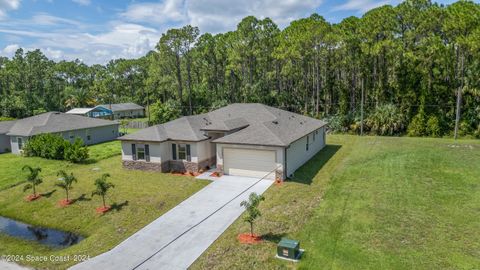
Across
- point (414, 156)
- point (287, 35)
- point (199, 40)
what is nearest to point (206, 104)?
point (199, 40)

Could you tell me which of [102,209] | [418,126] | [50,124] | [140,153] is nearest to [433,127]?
[418,126]

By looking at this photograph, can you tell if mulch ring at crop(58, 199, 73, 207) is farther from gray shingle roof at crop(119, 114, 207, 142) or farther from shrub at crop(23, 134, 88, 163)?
shrub at crop(23, 134, 88, 163)

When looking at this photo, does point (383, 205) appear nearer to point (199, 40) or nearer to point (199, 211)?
point (199, 211)

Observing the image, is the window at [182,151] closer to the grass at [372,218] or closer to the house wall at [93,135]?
the grass at [372,218]

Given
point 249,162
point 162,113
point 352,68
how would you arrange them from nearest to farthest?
1. point 249,162
2. point 352,68
3. point 162,113

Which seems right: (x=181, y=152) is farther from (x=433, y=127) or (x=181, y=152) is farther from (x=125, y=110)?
(x=125, y=110)

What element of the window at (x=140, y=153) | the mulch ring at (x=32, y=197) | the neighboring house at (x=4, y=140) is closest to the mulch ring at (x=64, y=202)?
the mulch ring at (x=32, y=197)

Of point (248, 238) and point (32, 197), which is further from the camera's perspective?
point (32, 197)
